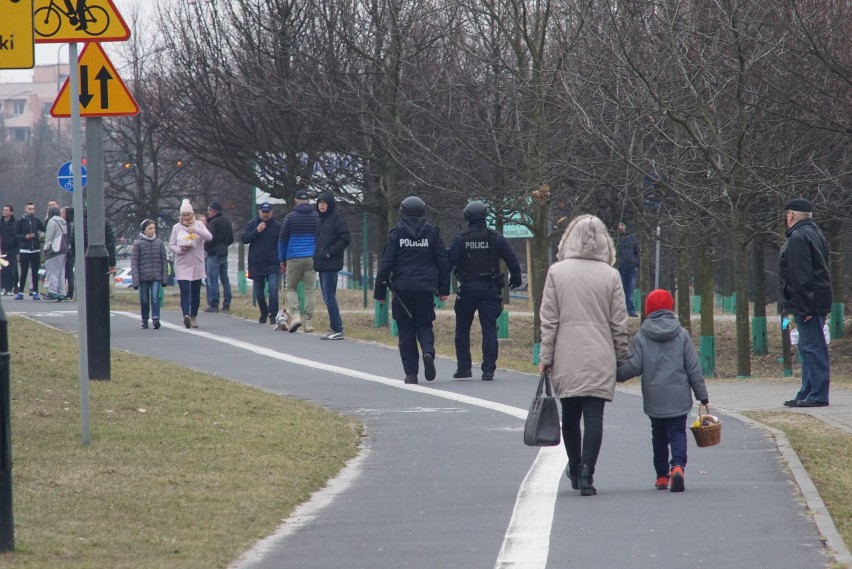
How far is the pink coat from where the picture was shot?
21.9m

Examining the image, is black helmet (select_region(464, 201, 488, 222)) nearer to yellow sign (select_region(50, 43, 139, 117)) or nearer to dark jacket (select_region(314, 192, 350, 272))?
yellow sign (select_region(50, 43, 139, 117))

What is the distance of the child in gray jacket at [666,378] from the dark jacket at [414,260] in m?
6.28

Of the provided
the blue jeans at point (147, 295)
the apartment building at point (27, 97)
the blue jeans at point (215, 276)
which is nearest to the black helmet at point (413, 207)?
the blue jeans at point (147, 295)

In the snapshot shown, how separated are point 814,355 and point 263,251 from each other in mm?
11283

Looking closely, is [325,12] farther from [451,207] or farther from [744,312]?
[744,312]

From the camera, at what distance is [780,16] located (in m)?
17.6

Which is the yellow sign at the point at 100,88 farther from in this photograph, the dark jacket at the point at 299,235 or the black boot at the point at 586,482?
the dark jacket at the point at 299,235

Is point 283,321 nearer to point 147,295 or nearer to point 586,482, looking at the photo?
point 147,295

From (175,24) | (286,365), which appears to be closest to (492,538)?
(286,365)

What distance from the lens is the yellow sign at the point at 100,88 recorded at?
1141 cm

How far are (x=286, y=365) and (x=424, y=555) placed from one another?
10.4m

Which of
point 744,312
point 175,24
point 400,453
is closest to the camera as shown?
point 400,453

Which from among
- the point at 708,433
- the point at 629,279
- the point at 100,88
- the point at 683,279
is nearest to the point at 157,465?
the point at 708,433

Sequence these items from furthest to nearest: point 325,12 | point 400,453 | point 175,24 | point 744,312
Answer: point 175,24 → point 325,12 → point 744,312 → point 400,453
